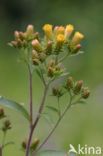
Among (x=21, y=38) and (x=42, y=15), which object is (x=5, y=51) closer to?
(x=42, y=15)

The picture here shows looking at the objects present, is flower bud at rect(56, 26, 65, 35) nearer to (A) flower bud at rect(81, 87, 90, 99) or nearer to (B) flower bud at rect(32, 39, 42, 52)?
(B) flower bud at rect(32, 39, 42, 52)

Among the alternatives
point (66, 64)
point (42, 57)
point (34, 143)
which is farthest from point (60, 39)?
point (66, 64)

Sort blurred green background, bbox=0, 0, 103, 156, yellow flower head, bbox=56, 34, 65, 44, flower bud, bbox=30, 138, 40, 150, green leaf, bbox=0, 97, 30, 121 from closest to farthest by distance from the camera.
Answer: green leaf, bbox=0, 97, 30, 121, yellow flower head, bbox=56, 34, 65, 44, flower bud, bbox=30, 138, 40, 150, blurred green background, bbox=0, 0, 103, 156

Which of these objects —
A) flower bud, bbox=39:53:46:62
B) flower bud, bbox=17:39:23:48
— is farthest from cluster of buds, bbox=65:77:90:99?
flower bud, bbox=17:39:23:48

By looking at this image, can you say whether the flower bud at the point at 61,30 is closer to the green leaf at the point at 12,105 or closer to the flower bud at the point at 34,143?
the green leaf at the point at 12,105

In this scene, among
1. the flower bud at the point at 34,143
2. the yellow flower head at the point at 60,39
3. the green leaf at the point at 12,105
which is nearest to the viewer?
the green leaf at the point at 12,105

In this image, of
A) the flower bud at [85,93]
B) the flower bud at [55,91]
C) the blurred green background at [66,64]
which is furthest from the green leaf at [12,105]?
the blurred green background at [66,64]

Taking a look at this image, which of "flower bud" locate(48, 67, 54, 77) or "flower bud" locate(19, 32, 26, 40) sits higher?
"flower bud" locate(19, 32, 26, 40)

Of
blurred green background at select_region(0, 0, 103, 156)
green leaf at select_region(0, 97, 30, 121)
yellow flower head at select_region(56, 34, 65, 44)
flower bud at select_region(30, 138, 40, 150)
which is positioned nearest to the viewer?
green leaf at select_region(0, 97, 30, 121)

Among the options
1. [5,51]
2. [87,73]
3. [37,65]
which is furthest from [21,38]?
[5,51]

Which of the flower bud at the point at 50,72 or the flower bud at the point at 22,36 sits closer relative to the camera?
the flower bud at the point at 50,72
